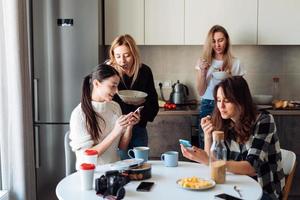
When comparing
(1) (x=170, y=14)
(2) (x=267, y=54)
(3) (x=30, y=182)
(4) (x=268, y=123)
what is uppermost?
(1) (x=170, y=14)

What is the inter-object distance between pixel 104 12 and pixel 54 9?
459 millimetres

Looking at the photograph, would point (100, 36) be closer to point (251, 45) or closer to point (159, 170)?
point (251, 45)

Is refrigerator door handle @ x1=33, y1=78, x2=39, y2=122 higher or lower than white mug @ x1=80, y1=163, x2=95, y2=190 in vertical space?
higher

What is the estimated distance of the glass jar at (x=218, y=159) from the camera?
196 cm

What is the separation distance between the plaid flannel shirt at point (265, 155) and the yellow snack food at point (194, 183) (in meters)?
0.29

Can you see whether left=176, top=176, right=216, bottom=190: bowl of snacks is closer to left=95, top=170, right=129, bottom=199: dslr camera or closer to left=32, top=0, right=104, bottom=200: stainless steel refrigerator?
left=95, top=170, right=129, bottom=199: dslr camera

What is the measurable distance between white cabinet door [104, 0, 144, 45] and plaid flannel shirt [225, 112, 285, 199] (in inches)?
73.2

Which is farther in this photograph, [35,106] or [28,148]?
[35,106]

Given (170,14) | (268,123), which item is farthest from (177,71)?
(268,123)

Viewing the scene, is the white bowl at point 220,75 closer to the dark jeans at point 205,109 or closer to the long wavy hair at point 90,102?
the dark jeans at point 205,109

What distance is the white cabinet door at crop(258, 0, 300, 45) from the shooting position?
367 centimetres

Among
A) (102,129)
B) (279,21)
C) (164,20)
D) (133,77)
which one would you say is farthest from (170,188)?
(279,21)

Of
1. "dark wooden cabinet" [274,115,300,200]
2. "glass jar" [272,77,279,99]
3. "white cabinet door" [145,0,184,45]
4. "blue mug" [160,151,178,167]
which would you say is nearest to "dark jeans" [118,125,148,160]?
"blue mug" [160,151,178,167]

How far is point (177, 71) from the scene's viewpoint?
4098 mm
